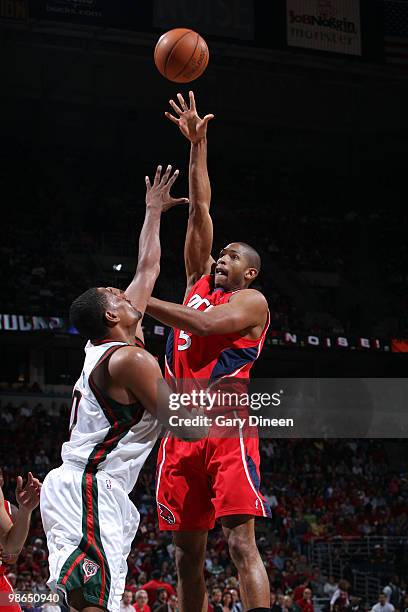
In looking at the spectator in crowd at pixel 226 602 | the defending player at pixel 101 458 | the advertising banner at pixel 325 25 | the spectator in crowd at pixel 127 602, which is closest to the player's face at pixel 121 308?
the defending player at pixel 101 458

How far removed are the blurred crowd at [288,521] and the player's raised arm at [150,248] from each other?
603 centimetres

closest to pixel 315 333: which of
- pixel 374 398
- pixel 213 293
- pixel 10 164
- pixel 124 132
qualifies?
pixel 374 398

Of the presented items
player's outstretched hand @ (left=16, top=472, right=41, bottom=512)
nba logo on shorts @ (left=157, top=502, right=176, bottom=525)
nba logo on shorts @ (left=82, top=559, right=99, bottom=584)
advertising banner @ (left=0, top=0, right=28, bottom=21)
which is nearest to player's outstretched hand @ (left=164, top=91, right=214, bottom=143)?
nba logo on shorts @ (left=157, top=502, right=176, bottom=525)

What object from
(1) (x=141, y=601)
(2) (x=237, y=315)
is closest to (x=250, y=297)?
(2) (x=237, y=315)

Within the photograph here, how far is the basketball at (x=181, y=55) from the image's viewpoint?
20.9ft

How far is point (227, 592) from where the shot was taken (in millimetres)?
11039

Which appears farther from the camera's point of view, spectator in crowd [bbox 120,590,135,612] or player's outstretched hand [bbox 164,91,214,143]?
spectator in crowd [bbox 120,590,135,612]

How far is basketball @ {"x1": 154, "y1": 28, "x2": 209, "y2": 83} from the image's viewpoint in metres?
6.37

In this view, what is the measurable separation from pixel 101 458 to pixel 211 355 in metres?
1.33

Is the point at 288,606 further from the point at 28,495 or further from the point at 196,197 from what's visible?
the point at 28,495

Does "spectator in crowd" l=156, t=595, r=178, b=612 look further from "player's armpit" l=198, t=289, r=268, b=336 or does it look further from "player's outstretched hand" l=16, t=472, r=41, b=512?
"player's outstretched hand" l=16, t=472, r=41, b=512

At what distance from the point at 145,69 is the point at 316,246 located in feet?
22.3

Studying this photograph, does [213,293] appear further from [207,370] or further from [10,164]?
[10,164]

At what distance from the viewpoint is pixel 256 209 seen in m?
23.3
